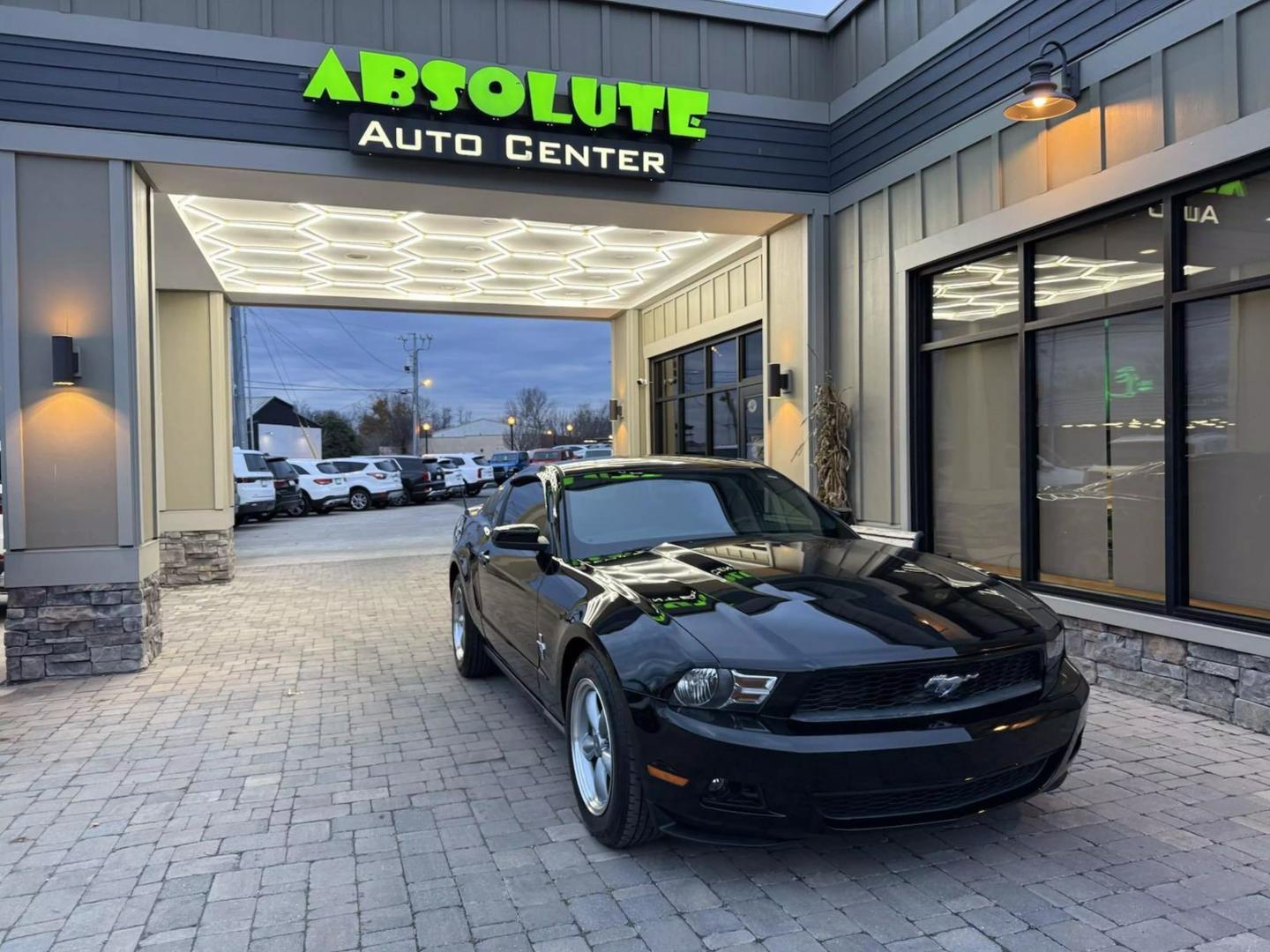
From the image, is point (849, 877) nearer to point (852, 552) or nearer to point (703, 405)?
point (852, 552)

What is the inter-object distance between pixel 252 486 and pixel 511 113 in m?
15.3

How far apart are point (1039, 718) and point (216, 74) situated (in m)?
7.32

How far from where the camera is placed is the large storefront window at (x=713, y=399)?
10.5 metres

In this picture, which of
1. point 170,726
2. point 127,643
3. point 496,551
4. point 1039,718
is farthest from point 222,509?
point 1039,718

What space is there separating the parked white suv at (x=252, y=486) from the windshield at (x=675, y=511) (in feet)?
57.1

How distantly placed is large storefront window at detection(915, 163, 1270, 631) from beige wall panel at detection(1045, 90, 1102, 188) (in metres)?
0.33

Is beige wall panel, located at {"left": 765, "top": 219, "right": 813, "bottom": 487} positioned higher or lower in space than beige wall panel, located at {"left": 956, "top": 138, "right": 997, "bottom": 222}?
lower

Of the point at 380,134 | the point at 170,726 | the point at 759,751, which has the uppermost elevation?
the point at 380,134

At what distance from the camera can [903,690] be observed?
2779 mm

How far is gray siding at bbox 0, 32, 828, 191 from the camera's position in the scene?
6203 mm

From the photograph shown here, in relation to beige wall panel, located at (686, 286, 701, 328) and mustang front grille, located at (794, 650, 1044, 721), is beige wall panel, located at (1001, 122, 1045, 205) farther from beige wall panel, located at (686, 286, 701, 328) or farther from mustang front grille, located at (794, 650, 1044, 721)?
beige wall panel, located at (686, 286, 701, 328)

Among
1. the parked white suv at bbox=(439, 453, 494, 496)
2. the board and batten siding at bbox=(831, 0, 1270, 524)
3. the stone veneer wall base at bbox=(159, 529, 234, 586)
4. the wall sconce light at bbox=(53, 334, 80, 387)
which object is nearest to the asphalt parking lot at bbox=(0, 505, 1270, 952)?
the wall sconce light at bbox=(53, 334, 80, 387)

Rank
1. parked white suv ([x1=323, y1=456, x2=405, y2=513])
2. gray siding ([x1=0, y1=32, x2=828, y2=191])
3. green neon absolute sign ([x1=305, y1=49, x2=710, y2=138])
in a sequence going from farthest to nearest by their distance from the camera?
parked white suv ([x1=323, y1=456, x2=405, y2=513]), green neon absolute sign ([x1=305, y1=49, x2=710, y2=138]), gray siding ([x1=0, y1=32, x2=828, y2=191])

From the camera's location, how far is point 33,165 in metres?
6.16
